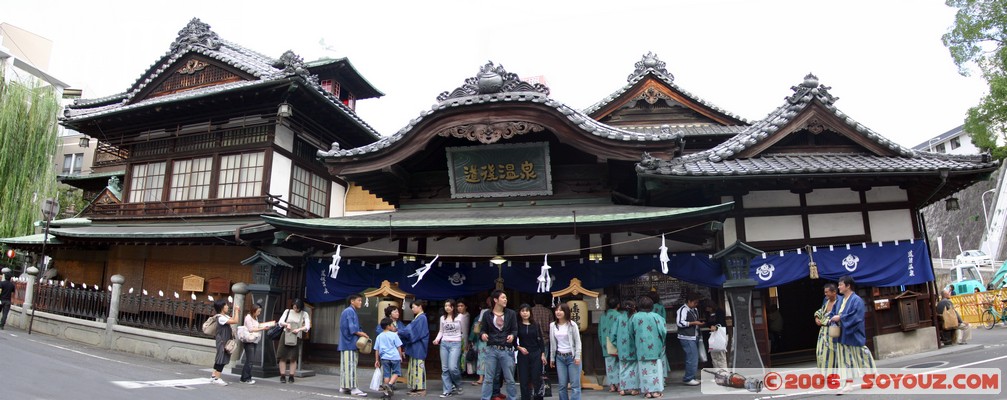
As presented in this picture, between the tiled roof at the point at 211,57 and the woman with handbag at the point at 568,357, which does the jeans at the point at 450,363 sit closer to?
the woman with handbag at the point at 568,357

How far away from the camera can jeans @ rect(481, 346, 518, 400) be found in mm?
9203

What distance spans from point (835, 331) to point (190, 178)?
19935mm

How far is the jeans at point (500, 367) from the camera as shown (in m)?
9.20

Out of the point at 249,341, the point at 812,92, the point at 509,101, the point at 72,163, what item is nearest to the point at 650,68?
the point at 812,92

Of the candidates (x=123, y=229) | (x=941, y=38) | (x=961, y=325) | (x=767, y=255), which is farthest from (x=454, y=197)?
(x=941, y=38)

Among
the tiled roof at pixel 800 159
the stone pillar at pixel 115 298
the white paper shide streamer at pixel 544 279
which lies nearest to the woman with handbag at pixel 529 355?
the white paper shide streamer at pixel 544 279

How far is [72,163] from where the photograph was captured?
43469mm

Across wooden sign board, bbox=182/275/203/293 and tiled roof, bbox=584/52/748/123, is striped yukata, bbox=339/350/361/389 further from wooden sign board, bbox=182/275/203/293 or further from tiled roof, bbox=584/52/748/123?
tiled roof, bbox=584/52/748/123

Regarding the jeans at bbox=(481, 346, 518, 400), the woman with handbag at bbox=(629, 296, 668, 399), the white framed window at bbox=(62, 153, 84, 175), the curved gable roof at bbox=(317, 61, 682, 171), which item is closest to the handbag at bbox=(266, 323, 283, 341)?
the curved gable roof at bbox=(317, 61, 682, 171)

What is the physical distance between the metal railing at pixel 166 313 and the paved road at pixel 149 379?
1.03 metres

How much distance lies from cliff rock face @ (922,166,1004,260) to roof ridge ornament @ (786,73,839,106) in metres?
43.5

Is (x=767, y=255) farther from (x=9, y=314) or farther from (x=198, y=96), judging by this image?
(x=9, y=314)

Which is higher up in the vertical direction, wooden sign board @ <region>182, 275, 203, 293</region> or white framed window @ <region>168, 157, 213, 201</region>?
white framed window @ <region>168, 157, 213, 201</region>

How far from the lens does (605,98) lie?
1997cm
